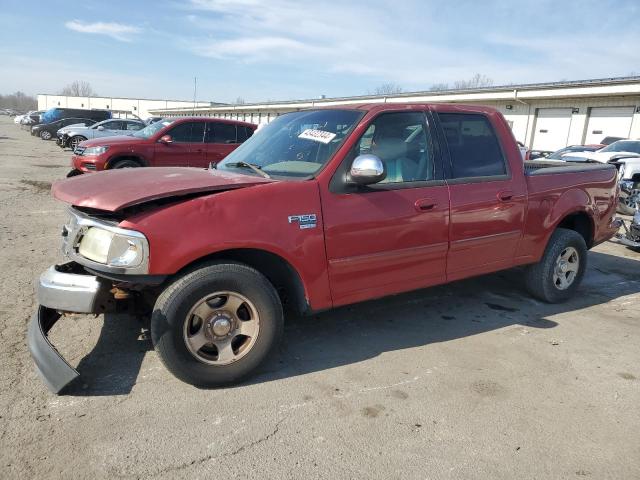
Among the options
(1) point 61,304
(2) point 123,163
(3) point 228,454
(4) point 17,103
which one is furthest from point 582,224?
(4) point 17,103

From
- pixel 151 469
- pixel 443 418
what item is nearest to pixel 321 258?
pixel 443 418

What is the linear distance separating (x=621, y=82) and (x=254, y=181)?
24.2 meters

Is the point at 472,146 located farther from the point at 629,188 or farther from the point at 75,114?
the point at 75,114

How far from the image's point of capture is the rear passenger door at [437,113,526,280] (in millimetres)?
4059

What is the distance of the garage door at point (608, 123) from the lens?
22266 mm

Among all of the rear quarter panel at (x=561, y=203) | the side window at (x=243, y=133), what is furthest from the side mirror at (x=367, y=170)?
the side window at (x=243, y=133)

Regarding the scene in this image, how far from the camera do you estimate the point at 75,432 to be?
2.67 metres

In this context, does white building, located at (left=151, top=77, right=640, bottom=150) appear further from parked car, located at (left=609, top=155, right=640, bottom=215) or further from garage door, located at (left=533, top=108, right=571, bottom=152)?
parked car, located at (left=609, top=155, right=640, bottom=215)

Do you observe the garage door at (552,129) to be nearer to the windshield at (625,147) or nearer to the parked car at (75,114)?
the windshield at (625,147)

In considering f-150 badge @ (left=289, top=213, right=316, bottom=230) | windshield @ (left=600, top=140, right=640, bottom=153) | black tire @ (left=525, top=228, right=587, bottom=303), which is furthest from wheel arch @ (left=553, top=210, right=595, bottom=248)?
windshield @ (left=600, top=140, right=640, bottom=153)

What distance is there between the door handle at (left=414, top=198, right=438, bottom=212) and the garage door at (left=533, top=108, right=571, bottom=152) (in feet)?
80.5

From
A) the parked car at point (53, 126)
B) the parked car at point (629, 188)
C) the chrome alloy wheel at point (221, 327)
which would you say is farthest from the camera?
the parked car at point (53, 126)

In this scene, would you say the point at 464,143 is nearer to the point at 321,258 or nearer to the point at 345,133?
the point at 345,133

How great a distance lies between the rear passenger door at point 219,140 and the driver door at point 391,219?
807 cm
